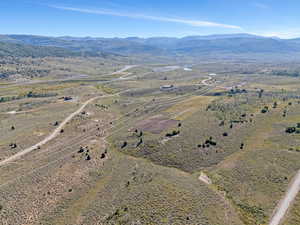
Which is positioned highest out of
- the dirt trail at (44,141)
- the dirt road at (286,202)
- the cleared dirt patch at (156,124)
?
the dirt road at (286,202)

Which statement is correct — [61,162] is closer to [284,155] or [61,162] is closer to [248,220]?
[248,220]

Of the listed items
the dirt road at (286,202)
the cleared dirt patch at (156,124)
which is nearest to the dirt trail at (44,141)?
the cleared dirt patch at (156,124)

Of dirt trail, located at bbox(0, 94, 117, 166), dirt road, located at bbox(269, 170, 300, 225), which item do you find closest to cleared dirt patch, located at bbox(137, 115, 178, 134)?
dirt trail, located at bbox(0, 94, 117, 166)

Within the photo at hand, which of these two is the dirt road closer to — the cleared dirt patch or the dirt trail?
the cleared dirt patch

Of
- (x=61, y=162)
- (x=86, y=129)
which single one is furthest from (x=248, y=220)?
(x=86, y=129)

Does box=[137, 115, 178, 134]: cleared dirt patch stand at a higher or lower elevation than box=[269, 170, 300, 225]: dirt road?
lower

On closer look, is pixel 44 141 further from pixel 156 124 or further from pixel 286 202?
pixel 286 202

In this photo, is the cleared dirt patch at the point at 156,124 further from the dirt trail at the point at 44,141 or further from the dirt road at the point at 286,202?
the dirt road at the point at 286,202

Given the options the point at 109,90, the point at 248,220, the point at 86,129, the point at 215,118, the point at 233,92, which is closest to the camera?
the point at 248,220
